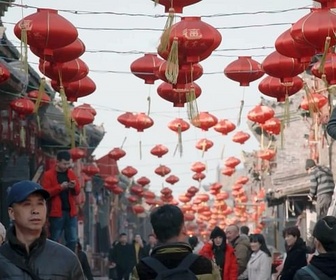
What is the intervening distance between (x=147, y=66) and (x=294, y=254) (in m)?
6.47

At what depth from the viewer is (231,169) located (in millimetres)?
43125

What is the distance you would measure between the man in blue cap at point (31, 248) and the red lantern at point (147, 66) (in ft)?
41.0

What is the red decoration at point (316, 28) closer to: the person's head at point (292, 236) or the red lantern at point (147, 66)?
the person's head at point (292, 236)

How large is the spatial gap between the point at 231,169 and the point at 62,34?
28.0 m

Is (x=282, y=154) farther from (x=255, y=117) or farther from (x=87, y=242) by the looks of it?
(x=255, y=117)

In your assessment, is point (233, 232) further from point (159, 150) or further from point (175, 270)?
point (159, 150)

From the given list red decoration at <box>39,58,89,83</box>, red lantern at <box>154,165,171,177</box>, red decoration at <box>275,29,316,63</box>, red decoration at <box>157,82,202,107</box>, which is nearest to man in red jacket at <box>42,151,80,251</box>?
red decoration at <box>39,58,89,83</box>

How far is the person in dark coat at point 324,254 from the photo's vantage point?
7832mm

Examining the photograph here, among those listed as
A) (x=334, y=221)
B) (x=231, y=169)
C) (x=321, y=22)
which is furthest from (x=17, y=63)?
(x=334, y=221)

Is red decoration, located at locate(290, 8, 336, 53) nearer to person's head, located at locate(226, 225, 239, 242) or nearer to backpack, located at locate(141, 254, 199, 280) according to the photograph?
person's head, located at locate(226, 225, 239, 242)

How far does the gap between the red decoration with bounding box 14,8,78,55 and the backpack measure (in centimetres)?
836

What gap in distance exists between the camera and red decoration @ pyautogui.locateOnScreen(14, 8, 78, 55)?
15.5m

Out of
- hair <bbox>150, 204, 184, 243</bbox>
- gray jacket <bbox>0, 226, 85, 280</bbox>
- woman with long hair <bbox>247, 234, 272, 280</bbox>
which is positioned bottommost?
woman with long hair <bbox>247, 234, 272, 280</bbox>

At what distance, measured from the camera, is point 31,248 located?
6910 millimetres
